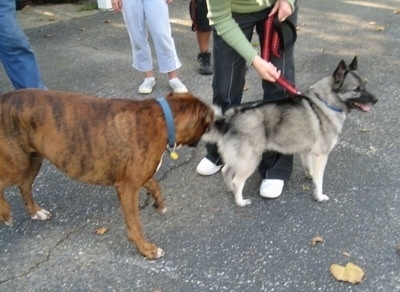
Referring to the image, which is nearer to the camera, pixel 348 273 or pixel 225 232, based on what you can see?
pixel 348 273

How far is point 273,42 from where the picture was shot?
3402 millimetres

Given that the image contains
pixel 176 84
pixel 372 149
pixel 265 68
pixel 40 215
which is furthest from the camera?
pixel 176 84

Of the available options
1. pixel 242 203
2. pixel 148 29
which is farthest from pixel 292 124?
pixel 148 29

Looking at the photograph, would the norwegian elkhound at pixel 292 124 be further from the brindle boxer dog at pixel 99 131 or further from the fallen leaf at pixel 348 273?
the fallen leaf at pixel 348 273

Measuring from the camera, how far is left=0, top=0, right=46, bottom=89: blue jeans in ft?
14.5

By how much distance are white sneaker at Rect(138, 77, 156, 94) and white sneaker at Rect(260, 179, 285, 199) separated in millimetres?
2243

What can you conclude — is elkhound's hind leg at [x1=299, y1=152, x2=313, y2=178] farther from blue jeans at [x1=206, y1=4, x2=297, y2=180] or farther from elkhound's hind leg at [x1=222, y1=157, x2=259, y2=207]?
elkhound's hind leg at [x1=222, y1=157, x2=259, y2=207]

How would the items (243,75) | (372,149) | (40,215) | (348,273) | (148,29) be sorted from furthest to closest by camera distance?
1. (148,29)
2. (372,149)
3. (243,75)
4. (40,215)
5. (348,273)

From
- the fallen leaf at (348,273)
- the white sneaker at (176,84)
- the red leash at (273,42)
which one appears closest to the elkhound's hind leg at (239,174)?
the red leash at (273,42)

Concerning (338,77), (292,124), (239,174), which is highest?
(338,77)

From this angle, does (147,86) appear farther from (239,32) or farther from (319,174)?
(319,174)

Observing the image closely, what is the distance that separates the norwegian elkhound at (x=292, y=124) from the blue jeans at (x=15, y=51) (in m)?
2.26

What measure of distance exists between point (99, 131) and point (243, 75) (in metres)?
1.34

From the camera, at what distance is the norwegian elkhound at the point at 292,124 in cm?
338
